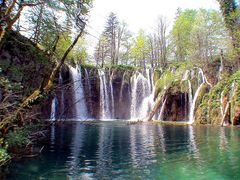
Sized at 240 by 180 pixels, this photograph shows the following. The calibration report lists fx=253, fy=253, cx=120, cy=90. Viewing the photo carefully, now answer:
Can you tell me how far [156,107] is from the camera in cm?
2891

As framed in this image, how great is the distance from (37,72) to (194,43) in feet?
83.2

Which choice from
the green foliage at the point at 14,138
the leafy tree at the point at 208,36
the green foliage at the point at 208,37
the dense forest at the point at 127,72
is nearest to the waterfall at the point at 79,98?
the dense forest at the point at 127,72

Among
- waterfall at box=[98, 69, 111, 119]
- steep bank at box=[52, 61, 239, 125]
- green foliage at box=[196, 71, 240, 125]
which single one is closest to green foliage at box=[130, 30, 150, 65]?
steep bank at box=[52, 61, 239, 125]

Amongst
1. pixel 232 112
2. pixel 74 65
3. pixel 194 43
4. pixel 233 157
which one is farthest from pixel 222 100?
pixel 74 65

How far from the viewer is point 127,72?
126ft

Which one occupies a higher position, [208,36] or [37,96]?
[208,36]

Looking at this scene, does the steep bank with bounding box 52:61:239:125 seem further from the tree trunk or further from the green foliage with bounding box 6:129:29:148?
the tree trunk

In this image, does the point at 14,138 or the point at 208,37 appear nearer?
the point at 14,138

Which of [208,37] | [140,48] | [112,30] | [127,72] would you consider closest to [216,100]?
[208,37]

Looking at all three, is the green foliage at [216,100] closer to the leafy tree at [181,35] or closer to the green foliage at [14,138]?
the leafy tree at [181,35]

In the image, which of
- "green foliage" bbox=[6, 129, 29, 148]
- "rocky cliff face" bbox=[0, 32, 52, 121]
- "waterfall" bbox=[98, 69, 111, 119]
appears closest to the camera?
"green foliage" bbox=[6, 129, 29, 148]

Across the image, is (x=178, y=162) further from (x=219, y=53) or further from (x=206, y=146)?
(x=219, y=53)

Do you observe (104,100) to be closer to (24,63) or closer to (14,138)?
(24,63)

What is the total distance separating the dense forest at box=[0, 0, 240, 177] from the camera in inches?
329
